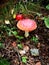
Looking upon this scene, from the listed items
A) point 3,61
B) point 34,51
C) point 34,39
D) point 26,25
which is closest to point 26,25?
point 26,25

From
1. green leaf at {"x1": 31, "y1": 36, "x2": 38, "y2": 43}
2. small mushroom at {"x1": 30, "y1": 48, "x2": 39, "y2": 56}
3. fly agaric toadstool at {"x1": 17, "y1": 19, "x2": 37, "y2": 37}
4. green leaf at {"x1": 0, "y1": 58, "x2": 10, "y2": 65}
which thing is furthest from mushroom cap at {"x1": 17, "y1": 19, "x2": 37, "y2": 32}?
green leaf at {"x1": 0, "y1": 58, "x2": 10, "y2": 65}

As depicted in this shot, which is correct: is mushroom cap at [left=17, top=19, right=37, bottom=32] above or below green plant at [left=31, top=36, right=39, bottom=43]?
above

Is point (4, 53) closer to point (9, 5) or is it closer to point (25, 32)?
point (25, 32)

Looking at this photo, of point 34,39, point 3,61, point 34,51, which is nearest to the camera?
point 3,61

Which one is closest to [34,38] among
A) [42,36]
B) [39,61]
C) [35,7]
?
[42,36]

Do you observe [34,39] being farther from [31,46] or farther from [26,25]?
[26,25]

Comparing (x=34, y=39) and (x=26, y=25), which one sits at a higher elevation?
(x=26, y=25)

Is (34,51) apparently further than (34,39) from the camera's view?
No

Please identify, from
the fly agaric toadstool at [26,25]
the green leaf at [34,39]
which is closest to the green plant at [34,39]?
the green leaf at [34,39]

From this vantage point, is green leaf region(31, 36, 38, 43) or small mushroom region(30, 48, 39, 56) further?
green leaf region(31, 36, 38, 43)

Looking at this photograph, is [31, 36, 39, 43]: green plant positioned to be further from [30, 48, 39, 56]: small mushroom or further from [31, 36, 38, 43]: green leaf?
[30, 48, 39, 56]: small mushroom

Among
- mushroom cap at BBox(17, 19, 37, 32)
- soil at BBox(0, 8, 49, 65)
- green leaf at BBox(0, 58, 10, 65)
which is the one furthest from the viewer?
mushroom cap at BBox(17, 19, 37, 32)
